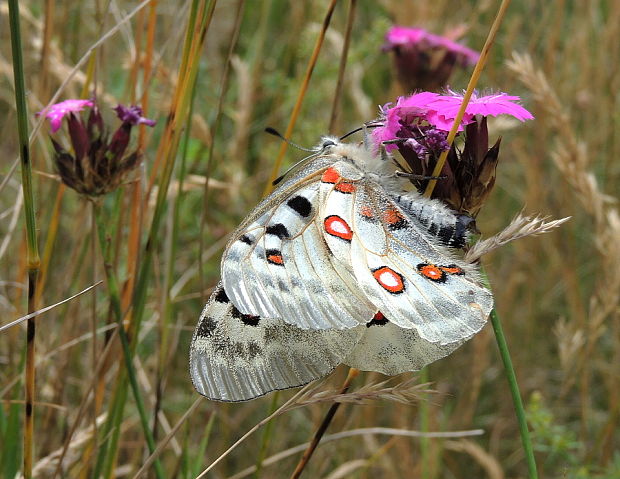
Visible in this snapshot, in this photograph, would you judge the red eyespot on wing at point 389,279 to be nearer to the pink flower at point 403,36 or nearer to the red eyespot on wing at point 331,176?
the red eyespot on wing at point 331,176

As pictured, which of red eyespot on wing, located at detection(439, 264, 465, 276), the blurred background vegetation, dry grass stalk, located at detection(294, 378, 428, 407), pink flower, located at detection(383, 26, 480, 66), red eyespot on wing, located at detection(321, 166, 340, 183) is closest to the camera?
dry grass stalk, located at detection(294, 378, 428, 407)

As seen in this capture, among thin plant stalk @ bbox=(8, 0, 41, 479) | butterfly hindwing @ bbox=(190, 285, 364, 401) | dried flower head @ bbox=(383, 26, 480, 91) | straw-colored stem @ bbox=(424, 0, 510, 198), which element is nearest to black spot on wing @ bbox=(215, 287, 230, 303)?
butterfly hindwing @ bbox=(190, 285, 364, 401)

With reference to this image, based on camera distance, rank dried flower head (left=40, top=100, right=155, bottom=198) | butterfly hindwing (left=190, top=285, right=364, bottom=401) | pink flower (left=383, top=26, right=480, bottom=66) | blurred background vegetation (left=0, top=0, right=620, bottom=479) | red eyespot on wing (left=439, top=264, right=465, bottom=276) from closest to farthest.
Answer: red eyespot on wing (left=439, top=264, right=465, bottom=276)
butterfly hindwing (left=190, top=285, right=364, bottom=401)
dried flower head (left=40, top=100, right=155, bottom=198)
blurred background vegetation (left=0, top=0, right=620, bottom=479)
pink flower (left=383, top=26, right=480, bottom=66)

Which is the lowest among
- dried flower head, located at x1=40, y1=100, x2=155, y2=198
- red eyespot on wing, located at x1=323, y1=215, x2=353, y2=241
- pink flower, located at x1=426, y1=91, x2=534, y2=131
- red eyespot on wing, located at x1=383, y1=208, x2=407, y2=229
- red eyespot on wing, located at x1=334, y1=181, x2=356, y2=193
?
red eyespot on wing, located at x1=323, y1=215, x2=353, y2=241

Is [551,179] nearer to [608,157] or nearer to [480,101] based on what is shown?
[608,157]

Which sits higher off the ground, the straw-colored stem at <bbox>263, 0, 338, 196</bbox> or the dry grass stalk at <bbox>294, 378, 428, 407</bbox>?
the straw-colored stem at <bbox>263, 0, 338, 196</bbox>

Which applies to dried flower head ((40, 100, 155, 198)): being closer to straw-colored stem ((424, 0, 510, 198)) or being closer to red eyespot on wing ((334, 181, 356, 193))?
red eyespot on wing ((334, 181, 356, 193))

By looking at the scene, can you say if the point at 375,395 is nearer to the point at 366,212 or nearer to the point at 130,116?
the point at 366,212
